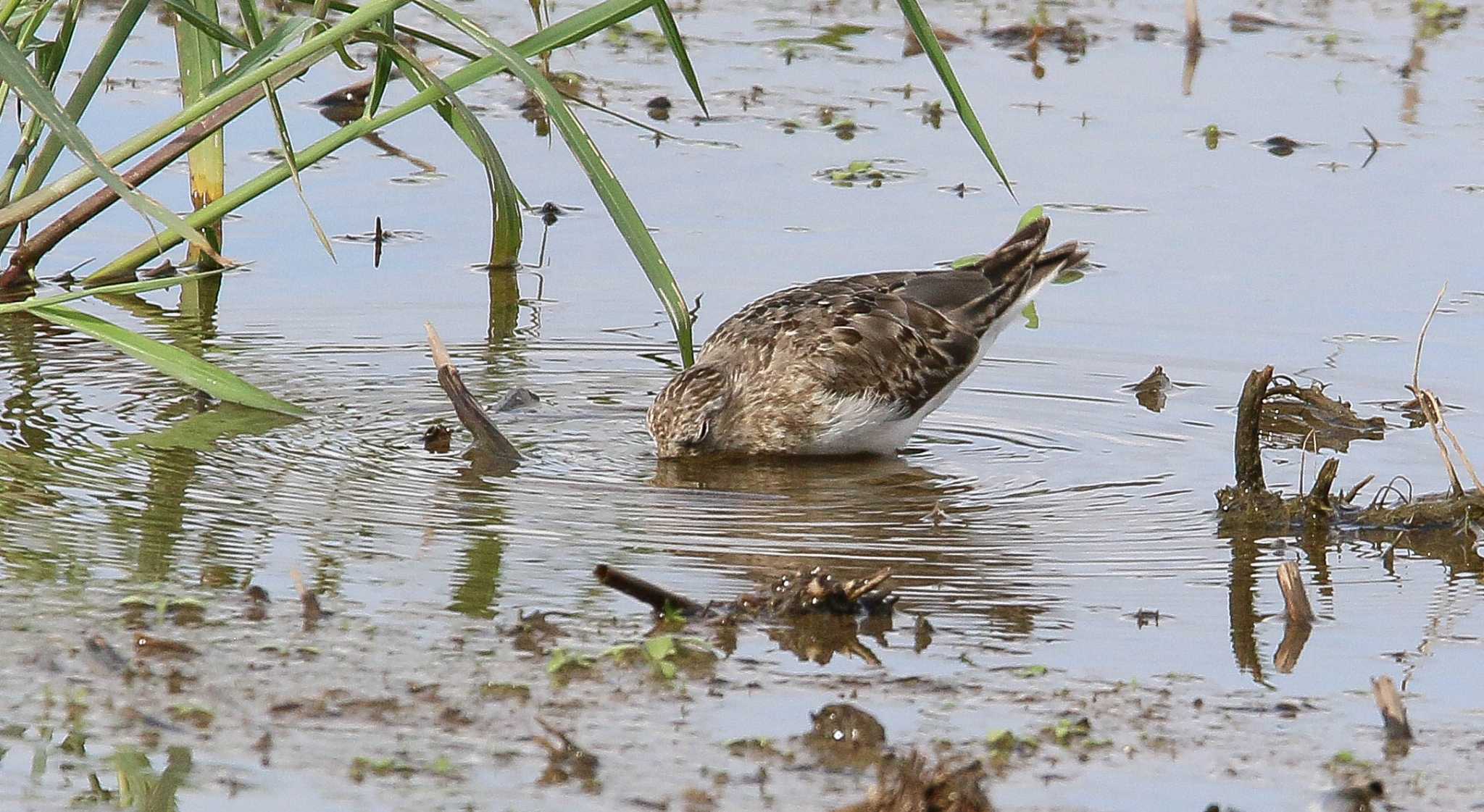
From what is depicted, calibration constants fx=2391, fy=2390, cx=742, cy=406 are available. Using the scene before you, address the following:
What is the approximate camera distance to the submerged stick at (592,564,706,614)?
231 inches

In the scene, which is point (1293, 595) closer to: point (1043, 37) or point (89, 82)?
point (89, 82)

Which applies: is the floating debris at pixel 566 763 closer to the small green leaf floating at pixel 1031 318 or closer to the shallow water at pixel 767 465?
the shallow water at pixel 767 465

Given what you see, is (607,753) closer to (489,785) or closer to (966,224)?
(489,785)

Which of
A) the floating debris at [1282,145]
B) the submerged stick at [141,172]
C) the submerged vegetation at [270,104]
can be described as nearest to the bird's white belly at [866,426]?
the submerged vegetation at [270,104]

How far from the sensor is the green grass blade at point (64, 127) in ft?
21.8

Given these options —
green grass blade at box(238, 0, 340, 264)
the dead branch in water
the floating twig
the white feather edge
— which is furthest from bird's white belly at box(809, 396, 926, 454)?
the floating twig

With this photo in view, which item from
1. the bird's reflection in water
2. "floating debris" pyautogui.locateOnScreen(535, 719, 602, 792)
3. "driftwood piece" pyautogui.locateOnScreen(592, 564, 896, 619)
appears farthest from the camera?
the bird's reflection in water

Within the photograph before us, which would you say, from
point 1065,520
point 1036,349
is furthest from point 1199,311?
point 1065,520

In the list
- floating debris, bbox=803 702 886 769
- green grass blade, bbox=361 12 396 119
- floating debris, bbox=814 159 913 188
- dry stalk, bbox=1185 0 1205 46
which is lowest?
floating debris, bbox=803 702 886 769

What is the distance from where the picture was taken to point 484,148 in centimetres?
838

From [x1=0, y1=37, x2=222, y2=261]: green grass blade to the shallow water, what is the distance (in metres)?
0.96

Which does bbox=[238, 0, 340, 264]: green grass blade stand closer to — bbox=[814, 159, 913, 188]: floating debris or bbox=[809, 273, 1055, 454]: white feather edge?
bbox=[809, 273, 1055, 454]: white feather edge

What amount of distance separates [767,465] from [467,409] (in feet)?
4.62

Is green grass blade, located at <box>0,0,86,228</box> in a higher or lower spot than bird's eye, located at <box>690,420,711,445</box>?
higher
